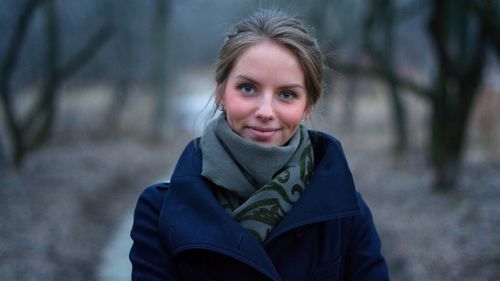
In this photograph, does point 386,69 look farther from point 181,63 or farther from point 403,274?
point 181,63

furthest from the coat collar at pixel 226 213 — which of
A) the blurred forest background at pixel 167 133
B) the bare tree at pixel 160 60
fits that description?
the bare tree at pixel 160 60

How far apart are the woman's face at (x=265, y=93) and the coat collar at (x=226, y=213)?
0.24 meters

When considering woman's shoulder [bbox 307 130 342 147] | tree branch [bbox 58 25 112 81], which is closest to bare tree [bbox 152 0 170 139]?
tree branch [bbox 58 25 112 81]

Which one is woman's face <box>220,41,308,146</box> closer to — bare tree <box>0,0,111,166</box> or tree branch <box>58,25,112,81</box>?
bare tree <box>0,0,111,166</box>

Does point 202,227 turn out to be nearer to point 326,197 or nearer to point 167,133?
point 326,197

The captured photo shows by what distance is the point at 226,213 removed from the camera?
6.72 ft

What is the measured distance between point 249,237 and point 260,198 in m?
0.16

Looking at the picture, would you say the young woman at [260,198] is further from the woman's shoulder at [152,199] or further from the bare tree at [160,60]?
the bare tree at [160,60]

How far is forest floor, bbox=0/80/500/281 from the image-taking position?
6531 millimetres

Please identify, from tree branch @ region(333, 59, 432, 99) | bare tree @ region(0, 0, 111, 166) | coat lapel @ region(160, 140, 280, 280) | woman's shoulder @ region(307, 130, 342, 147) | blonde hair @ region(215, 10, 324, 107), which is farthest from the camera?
bare tree @ region(0, 0, 111, 166)

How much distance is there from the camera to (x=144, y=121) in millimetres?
23906

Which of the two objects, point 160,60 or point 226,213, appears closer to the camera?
point 226,213

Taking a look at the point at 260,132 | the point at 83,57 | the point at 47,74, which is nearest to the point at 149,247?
the point at 260,132

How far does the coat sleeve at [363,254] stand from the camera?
2209 mm
